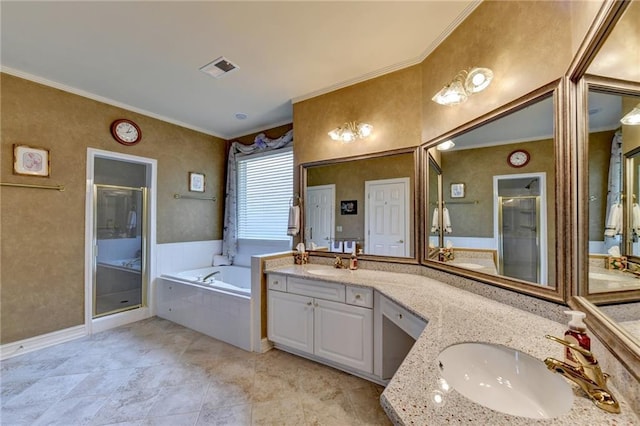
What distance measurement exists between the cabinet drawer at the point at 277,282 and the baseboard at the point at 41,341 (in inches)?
86.2

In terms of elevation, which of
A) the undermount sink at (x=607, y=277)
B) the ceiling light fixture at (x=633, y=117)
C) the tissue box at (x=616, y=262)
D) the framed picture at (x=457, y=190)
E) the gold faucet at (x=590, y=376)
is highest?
the ceiling light fixture at (x=633, y=117)

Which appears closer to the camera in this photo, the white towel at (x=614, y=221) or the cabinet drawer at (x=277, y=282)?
the white towel at (x=614, y=221)

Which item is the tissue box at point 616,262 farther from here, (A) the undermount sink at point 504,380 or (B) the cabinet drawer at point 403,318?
(B) the cabinet drawer at point 403,318

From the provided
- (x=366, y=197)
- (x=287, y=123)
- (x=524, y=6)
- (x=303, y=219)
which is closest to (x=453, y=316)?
(x=366, y=197)

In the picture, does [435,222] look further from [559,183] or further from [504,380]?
[504,380]

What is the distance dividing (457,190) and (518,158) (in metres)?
0.51

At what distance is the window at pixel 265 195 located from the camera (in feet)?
12.1

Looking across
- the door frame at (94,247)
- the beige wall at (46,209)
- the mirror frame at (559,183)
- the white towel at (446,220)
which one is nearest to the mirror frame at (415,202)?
the white towel at (446,220)

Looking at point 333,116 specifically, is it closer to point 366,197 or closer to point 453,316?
point 366,197

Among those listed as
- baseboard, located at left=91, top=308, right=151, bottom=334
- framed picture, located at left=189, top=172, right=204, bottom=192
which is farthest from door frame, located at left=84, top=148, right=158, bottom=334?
framed picture, located at left=189, top=172, right=204, bottom=192

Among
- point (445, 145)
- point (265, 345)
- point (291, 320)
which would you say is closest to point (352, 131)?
point (445, 145)

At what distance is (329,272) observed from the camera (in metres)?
2.51

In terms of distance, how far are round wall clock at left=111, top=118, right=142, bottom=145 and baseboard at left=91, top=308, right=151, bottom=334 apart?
6.86 feet

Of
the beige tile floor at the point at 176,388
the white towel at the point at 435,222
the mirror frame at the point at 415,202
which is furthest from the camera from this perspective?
the mirror frame at the point at 415,202
